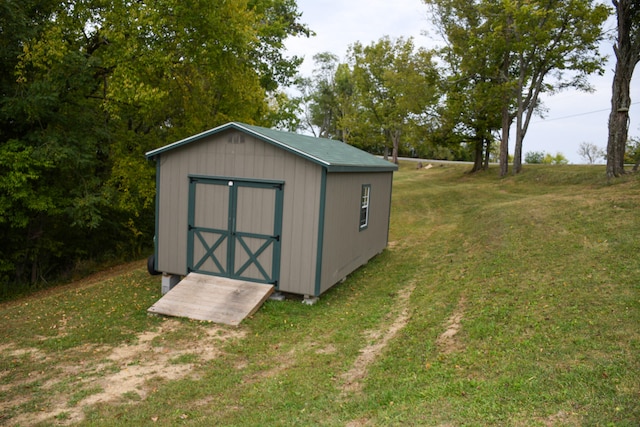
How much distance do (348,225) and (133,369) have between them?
600 cm

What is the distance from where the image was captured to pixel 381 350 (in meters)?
7.40

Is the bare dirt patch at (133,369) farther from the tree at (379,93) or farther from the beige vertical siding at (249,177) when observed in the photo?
the tree at (379,93)

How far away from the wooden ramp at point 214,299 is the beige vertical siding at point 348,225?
152 centimetres

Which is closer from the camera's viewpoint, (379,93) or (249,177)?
(249,177)

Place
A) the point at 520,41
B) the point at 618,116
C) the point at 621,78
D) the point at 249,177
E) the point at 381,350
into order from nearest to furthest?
1. the point at 381,350
2. the point at 249,177
3. the point at 621,78
4. the point at 618,116
5. the point at 520,41

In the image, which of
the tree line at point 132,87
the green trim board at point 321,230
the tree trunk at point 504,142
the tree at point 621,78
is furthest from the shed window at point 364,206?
the tree trunk at point 504,142

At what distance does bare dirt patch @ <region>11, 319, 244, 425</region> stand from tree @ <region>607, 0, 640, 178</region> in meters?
17.8

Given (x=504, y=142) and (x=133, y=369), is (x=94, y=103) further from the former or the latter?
(x=504, y=142)

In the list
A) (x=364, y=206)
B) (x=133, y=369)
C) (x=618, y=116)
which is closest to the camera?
(x=133, y=369)

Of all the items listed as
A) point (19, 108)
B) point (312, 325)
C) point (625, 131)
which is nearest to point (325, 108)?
point (625, 131)

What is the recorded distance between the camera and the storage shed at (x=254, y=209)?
9.89m

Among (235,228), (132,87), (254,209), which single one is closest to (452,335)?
(254,209)

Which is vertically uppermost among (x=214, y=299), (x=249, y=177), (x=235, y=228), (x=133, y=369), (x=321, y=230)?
(x=249, y=177)

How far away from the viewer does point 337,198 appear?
10578mm
